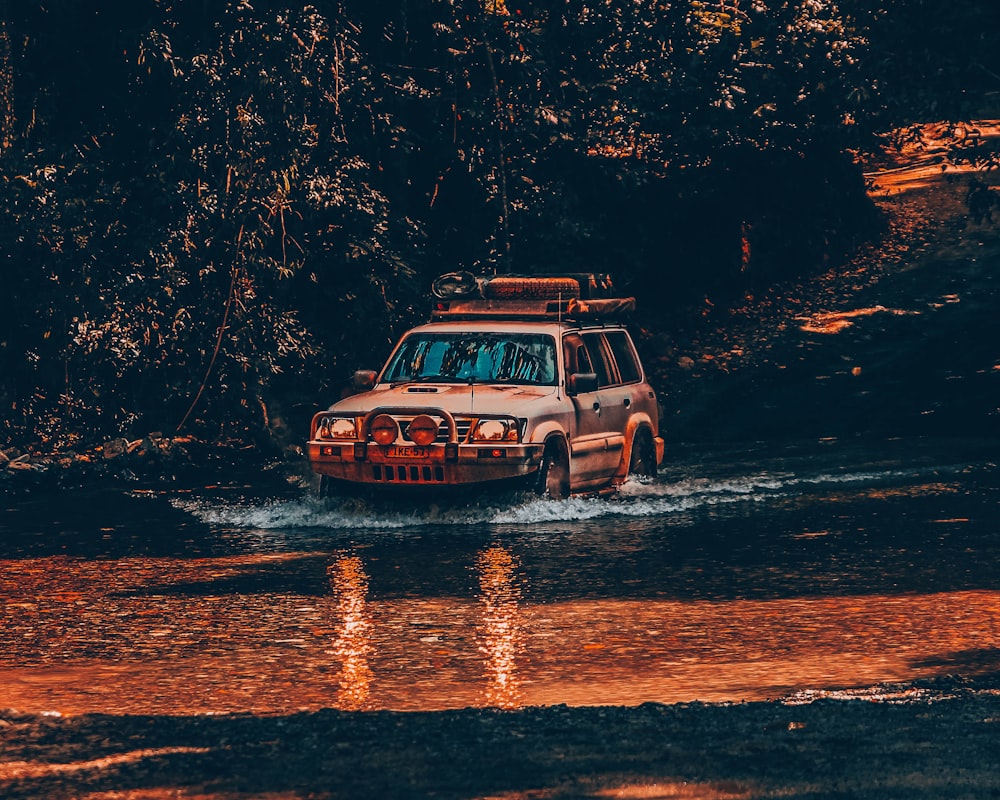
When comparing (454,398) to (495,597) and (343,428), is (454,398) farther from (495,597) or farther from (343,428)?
(495,597)

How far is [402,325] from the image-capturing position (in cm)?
2466

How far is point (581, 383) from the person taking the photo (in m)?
15.5

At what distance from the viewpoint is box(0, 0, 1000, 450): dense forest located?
2214cm

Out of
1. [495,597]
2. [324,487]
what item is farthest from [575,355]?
[495,597]

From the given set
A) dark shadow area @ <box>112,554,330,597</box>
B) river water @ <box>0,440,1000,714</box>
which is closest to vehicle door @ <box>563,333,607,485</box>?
river water @ <box>0,440,1000,714</box>

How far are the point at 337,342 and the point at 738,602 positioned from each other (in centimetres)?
1510

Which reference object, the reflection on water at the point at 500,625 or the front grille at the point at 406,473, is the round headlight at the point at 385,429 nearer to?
the front grille at the point at 406,473

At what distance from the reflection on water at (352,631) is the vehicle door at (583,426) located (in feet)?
10.5

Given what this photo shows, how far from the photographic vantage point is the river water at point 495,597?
855 cm

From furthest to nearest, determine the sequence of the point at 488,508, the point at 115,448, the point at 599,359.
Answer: the point at 115,448 < the point at 599,359 < the point at 488,508

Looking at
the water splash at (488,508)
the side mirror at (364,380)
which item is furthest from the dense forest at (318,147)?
the side mirror at (364,380)

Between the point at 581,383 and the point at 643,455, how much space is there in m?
2.25

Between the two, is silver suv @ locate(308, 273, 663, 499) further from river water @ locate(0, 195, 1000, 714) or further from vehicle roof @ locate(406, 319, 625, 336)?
river water @ locate(0, 195, 1000, 714)

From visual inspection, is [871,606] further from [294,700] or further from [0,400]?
[0,400]
